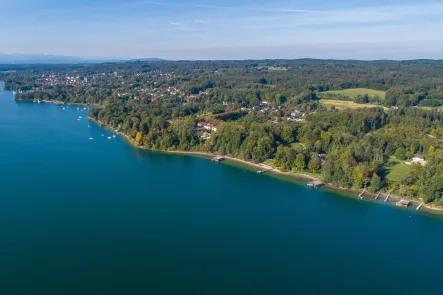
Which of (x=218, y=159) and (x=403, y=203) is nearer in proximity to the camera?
(x=403, y=203)

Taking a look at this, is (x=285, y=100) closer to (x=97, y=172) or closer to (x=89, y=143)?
(x=89, y=143)

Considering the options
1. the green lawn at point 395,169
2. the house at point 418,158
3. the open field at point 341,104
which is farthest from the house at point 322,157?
the open field at point 341,104

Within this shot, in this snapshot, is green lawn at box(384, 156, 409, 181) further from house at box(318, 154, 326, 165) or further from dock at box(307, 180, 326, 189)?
dock at box(307, 180, 326, 189)

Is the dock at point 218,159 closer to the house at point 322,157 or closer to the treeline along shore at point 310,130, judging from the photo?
the treeline along shore at point 310,130

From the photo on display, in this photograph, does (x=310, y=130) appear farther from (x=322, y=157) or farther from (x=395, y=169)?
(x=395, y=169)

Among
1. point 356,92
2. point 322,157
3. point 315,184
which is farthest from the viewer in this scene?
point 356,92

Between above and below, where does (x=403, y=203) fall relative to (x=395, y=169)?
below

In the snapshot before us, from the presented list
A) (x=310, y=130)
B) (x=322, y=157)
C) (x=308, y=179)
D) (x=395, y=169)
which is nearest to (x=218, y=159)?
(x=308, y=179)

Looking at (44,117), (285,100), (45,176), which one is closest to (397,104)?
(285,100)
